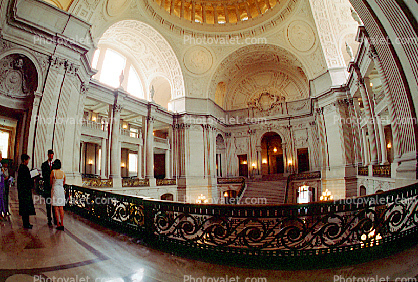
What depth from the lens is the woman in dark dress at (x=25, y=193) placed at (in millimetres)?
4766

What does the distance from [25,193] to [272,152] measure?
26.7m

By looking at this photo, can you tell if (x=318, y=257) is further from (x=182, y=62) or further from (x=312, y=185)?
(x=182, y=62)

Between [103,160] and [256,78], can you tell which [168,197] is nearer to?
[103,160]

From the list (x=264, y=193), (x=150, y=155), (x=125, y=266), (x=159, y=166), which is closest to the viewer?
(x=125, y=266)

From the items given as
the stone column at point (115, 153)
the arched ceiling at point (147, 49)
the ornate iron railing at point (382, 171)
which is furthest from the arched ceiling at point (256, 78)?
the ornate iron railing at point (382, 171)

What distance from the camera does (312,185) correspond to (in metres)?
20.2

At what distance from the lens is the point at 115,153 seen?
1738 cm

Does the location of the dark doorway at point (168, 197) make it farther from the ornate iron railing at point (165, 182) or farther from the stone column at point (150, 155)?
the stone column at point (150, 155)

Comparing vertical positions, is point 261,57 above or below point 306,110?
above

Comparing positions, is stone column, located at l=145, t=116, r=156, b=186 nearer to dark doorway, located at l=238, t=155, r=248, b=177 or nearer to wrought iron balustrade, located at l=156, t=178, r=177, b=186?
wrought iron balustrade, located at l=156, t=178, r=177, b=186

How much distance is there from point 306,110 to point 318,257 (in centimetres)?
2419

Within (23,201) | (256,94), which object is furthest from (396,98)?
(256,94)

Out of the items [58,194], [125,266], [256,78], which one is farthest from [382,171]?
[256,78]

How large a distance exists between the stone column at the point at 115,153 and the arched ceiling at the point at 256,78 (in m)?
10.2
